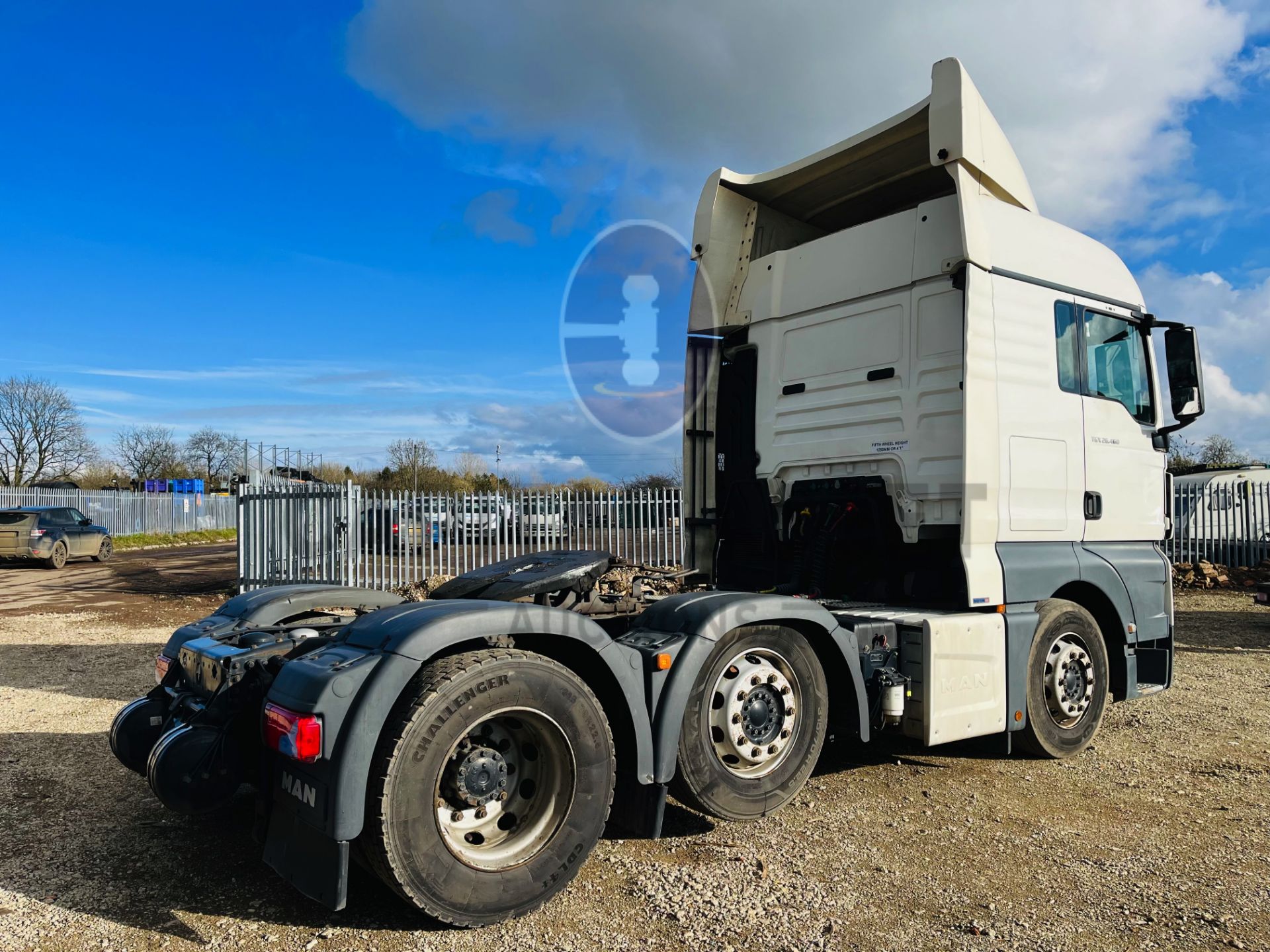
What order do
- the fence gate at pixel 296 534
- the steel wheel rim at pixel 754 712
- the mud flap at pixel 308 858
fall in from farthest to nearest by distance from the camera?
the fence gate at pixel 296 534 → the steel wheel rim at pixel 754 712 → the mud flap at pixel 308 858

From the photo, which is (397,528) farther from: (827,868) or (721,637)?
(827,868)

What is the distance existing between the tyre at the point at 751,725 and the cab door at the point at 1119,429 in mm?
2787

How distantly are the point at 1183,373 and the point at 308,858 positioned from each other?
251 inches

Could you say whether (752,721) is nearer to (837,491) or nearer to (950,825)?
(950,825)

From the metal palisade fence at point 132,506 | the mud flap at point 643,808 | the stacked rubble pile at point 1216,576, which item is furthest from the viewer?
the metal palisade fence at point 132,506

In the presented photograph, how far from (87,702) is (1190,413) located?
361 inches

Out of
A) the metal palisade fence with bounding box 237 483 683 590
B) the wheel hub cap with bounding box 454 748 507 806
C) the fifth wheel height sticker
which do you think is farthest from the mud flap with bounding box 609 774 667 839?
the metal palisade fence with bounding box 237 483 683 590

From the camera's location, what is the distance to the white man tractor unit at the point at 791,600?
124 inches

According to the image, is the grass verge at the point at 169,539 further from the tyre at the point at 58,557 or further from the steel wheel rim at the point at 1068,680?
the steel wheel rim at the point at 1068,680

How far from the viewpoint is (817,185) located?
6.34m

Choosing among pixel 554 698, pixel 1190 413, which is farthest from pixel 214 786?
pixel 1190 413

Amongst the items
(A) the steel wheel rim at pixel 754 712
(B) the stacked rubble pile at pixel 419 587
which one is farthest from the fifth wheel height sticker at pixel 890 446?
(B) the stacked rubble pile at pixel 419 587

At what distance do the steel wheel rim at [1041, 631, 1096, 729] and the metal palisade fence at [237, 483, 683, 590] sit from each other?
1181 cm

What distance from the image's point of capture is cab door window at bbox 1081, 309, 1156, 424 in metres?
5.86
